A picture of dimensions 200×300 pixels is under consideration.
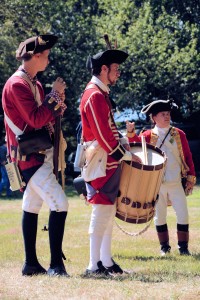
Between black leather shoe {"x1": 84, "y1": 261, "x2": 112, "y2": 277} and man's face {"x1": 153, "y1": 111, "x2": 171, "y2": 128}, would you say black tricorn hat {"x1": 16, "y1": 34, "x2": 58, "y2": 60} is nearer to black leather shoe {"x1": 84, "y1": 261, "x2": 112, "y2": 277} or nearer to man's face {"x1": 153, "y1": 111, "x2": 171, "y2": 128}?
black leather shoe {"x1": 84, "y1": 261, "x2": 112, "y2": 277}

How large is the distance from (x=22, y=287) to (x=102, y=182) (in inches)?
54.7

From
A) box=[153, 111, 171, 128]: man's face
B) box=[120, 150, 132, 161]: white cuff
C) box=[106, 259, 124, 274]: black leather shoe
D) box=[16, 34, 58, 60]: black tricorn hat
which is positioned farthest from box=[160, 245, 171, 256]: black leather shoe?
box=[16, 34, 58, 60]: black tricorn hat

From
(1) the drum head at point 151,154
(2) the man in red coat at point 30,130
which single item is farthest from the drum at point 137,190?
(2) the man in red coat at point 30,130

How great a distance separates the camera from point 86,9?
28.7m

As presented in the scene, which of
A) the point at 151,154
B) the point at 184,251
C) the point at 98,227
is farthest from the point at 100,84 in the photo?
the point at 184,251

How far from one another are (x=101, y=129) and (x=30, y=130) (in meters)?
0.67

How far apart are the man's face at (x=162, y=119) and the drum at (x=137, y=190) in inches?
78.1

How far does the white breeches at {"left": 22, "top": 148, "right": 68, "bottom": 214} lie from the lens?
22.2 feet

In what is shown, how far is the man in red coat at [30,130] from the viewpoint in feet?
22.0

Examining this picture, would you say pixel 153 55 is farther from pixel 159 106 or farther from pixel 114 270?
pixel 114 270

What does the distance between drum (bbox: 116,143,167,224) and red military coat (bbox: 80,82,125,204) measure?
0.18 meters

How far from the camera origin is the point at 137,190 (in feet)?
23.6

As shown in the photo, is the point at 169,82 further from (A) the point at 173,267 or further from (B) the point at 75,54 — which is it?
(A) the point at 173,267

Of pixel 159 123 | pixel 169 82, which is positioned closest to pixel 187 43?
pixel 169 82
